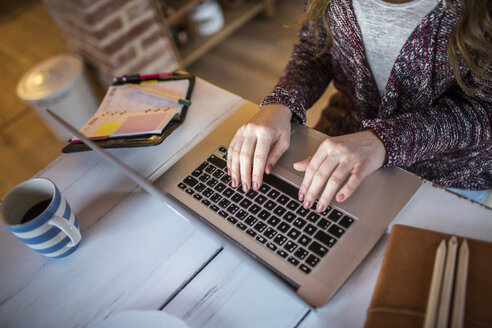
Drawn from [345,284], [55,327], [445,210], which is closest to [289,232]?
[345,284]

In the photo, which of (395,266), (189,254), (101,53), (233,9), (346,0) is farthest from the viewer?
(233,9)

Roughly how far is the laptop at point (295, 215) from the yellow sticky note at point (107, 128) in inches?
7.4

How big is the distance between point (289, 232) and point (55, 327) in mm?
379

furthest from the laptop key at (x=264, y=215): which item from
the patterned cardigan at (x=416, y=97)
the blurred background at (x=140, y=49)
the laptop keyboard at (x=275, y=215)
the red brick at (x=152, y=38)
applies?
the red brick at (x=152, y=38)

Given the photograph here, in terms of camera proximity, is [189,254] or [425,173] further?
[425,173]

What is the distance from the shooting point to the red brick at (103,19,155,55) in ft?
5.29

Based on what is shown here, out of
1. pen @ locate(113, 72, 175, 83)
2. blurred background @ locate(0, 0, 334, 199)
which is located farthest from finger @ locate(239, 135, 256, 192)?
blurred background @ locate(0, 0, 334, 199)

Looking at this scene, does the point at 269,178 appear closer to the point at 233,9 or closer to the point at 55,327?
the point at 55,327

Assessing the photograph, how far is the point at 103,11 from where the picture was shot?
1522 mm

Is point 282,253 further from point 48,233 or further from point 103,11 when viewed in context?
point 103,11

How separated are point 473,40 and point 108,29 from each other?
1.46m

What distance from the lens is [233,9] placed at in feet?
7.39

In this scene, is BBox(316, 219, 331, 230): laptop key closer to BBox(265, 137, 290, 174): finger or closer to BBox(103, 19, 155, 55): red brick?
BBox(265, 137, 290, 174): finger

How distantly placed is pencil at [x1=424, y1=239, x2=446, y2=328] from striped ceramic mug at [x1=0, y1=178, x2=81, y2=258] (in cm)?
53
